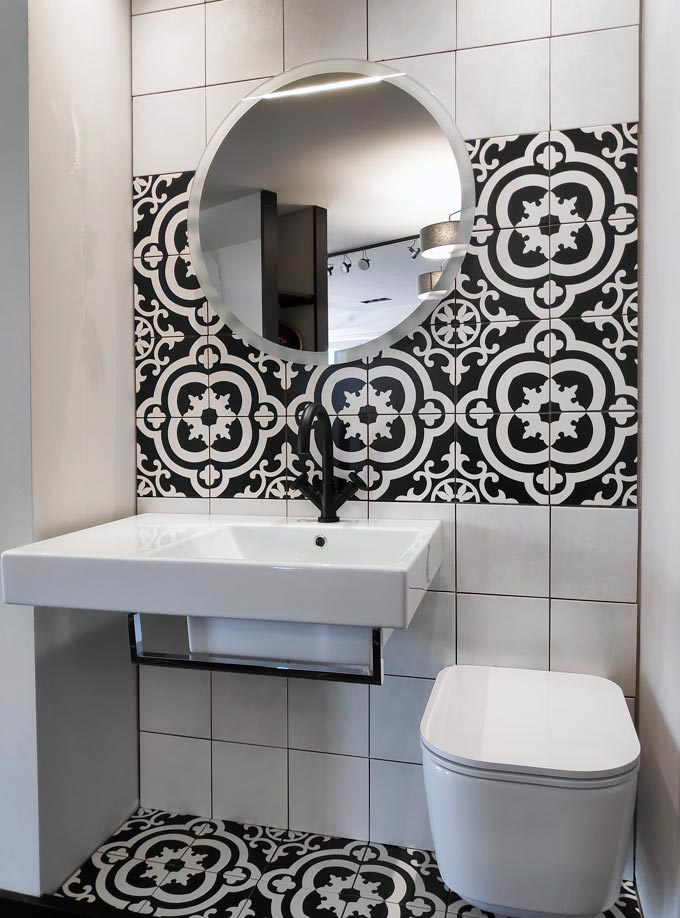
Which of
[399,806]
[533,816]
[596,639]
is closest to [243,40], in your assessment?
[596,639]

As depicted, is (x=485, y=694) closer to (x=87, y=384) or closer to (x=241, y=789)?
(x=241, y=789)

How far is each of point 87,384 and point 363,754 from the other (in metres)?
1.15

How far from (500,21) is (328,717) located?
174 centimetres

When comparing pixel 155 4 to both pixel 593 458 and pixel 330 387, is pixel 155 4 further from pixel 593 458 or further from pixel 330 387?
pixel 593 458

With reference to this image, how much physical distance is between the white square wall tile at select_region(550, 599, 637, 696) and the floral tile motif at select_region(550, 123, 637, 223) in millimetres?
892

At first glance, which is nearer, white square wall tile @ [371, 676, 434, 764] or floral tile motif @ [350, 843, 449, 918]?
floral tile motif @ [350, 843, 449, 918]

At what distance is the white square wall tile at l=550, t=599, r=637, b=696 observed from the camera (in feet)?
5.18

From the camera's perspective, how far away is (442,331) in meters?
1.67

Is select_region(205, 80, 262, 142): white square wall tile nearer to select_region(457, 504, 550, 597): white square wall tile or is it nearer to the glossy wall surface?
the glossy wall surface

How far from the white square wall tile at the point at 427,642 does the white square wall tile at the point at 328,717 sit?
0.12m

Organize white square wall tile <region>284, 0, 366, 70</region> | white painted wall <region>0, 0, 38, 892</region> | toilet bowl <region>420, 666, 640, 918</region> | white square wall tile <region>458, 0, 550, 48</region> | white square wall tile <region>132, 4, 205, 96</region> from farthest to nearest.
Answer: white square wall tile <region>132, 4, 205, 96</region> < white square wall tile <region>284, 0, 366, 70</region> < white square wall tile <region>458, 0, 550, 48</region> < white painted wall <region>0, 0, 38, 892</region> < toilet bowl <region>420, 666, 640, 918</region>

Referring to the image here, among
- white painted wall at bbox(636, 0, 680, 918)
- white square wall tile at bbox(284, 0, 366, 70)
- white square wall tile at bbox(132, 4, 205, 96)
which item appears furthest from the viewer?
white square wall tile at bbox(132, 4, 205, 96)

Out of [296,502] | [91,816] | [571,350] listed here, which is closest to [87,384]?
[296,502]

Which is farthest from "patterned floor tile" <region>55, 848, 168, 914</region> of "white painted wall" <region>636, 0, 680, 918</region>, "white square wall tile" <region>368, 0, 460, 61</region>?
"white square wall tile" <region>368, 0, 460, 61</region>
